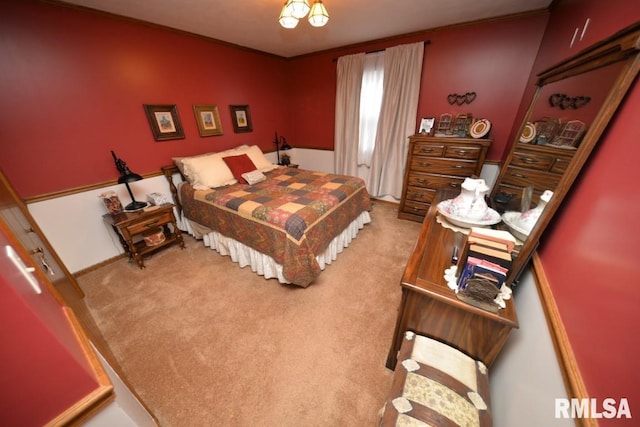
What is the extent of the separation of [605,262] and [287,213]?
1.64m

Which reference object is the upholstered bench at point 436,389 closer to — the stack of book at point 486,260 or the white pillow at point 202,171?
the stack of book at point 486,260

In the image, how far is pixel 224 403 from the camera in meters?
1.18

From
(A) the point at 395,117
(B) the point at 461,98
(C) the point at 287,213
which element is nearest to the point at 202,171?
(C) the point at 287,213

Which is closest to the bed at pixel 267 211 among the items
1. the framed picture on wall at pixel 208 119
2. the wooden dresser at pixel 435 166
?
the framed picture on wall at pixel 208 119

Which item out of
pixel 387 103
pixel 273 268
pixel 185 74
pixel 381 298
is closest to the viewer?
pixel 381 298

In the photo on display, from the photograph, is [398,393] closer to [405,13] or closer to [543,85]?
[543,85]

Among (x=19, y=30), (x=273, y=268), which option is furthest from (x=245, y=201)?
(x=19, y=30)

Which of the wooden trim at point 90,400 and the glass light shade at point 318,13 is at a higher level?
the glass light shade at point 318,13

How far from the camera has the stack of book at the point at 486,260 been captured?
0.81 meters

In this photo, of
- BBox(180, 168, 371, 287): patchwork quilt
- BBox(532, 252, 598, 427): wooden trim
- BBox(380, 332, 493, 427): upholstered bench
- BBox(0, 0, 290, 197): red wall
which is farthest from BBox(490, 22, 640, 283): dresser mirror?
BBox(0, 0, 290, 197): red wall

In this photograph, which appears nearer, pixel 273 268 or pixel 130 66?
pixel 273 268

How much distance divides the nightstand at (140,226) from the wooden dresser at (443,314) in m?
2.48

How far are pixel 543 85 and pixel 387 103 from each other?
1.98m

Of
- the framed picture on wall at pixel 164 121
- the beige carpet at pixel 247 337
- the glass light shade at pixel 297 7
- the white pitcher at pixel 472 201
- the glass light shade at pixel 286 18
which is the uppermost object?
the glass light shade at pixel 297 7
